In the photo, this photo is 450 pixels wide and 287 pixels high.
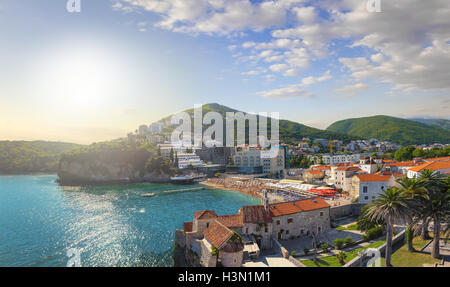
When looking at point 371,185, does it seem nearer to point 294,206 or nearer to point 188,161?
point 294,206

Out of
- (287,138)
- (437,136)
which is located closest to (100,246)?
(287,138)

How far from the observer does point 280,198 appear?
5188 cm

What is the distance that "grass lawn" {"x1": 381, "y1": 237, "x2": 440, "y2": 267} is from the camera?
1611 cm

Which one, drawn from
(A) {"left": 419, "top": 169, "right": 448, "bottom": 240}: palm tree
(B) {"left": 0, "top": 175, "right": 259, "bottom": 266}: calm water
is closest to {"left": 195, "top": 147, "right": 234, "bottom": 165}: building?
(B) {"left": 0, "top": 175, "right": 259, "bottom": 266}: calm water

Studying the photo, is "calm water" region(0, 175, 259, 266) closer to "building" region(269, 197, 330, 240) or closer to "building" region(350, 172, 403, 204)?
"building" region(269, 197, 330, 240)

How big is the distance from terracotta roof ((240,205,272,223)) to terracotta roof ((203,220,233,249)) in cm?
377

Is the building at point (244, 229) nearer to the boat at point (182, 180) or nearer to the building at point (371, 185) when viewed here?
the building at point (371, 185)

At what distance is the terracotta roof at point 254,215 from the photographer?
24484mm

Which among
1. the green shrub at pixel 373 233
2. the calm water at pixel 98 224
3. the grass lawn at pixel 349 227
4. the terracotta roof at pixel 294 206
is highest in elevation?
the terracotta roof at pixel 294 206

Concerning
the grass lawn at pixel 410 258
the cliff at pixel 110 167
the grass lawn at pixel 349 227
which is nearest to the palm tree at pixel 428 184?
the grass lawn at pixel 410 258

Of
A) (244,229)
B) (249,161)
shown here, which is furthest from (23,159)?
(244,229)

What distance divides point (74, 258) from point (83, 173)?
75.5m

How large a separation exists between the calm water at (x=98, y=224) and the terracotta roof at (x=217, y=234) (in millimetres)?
6807
